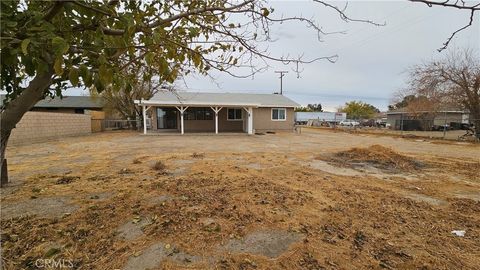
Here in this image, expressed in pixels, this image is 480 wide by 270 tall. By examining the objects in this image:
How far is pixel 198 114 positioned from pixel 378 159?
1629 cm

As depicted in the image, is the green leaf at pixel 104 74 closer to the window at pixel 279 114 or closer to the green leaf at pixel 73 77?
the green leaf at pixel 73 77

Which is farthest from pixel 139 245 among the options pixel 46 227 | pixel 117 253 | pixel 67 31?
pixel 67 31

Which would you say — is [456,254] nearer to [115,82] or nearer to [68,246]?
[115,82]

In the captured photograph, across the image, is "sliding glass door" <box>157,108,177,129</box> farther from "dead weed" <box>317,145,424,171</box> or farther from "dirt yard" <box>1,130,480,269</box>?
"dirt yard" <box>1,130,480,269</box>

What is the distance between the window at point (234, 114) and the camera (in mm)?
23969

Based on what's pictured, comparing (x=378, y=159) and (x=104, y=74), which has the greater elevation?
(x=104, y=74)

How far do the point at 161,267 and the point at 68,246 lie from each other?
1.20 metres

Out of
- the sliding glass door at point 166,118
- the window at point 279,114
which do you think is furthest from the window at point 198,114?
the window at point 279,114

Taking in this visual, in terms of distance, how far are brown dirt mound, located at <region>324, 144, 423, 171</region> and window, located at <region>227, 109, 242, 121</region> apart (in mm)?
14449

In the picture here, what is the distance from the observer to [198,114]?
23.1 m

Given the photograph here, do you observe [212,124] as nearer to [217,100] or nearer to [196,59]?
[217,100]

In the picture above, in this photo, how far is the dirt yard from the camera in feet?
9.35

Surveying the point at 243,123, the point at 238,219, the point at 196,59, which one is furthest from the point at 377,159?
the point at 243,123

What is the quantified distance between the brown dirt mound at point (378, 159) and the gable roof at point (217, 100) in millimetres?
10420
